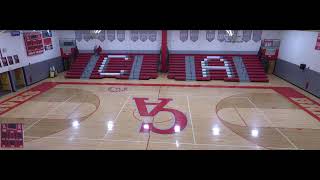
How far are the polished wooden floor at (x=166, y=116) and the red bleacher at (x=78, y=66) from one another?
7.11ft

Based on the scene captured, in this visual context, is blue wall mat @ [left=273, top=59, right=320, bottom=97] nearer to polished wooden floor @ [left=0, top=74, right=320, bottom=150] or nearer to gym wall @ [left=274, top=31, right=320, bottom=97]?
gym wall @ [left=274, top=31, right=320, bottom=97]

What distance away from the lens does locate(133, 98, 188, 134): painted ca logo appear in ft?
25.5

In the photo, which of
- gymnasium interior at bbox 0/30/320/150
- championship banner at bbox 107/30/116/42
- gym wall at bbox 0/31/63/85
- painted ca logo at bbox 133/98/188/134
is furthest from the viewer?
championship banner at bbox 107/30/116/42

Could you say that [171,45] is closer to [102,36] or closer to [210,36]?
[210,36]

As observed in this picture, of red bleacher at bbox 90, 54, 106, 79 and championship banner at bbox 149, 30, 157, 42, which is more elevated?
championship banner at bbox 149, 30, 157, 42

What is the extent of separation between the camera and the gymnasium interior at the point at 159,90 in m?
7.20

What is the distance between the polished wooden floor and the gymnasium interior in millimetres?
38

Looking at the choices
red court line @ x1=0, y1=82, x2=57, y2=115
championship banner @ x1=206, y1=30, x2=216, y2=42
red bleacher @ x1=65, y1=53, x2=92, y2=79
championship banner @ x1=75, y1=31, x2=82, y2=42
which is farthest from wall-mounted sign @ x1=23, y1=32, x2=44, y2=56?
championship banner @ x1=206, y1=30, x2=216, y2=42

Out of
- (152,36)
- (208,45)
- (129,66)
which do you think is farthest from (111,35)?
(208,45)

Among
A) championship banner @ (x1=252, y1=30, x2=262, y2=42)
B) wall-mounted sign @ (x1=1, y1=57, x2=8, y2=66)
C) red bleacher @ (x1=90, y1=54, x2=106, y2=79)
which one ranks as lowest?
red bleacher @ (x1=90, y1=54, x2=106, y2=79)

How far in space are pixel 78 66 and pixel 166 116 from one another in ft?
33.6
